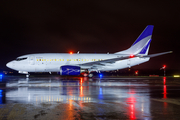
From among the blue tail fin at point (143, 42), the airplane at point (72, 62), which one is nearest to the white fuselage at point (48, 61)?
the airplane at point (72, 62)

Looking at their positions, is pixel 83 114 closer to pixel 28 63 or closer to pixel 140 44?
pixel 28 63

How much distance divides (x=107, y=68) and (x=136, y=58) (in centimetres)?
542

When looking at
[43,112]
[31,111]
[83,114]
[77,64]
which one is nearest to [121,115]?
[83,114]

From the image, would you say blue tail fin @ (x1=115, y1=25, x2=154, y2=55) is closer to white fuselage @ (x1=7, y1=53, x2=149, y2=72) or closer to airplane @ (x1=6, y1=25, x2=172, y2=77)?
airplane @ (x1=6, y1=25, x2=172, y2=77)

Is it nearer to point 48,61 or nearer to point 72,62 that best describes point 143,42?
point 72,62

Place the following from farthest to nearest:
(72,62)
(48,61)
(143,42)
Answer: (143,42), (72,62), (48,61)

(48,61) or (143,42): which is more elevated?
(143,42)

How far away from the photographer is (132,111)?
22.9ft

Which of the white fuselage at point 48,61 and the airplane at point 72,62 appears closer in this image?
the airplane at point 72,62

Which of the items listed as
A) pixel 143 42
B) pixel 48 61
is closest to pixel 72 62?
pixel 48 61

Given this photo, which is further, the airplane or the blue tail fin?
the blue tail fin

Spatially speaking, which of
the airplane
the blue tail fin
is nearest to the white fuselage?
the airplane

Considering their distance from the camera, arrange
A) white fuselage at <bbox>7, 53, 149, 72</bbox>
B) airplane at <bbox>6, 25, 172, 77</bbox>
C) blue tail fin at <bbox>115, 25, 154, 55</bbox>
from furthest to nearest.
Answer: blue tail fin at <bbox>115, 25, 154, 55</bbox> < white fuselage at <bbox>7, 53, 149, 72</bbox> < airplane at <bbox>6, 25, 172, 77</bbox>

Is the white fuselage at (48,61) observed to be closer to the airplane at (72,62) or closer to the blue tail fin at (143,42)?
the airplane at (72,62)
